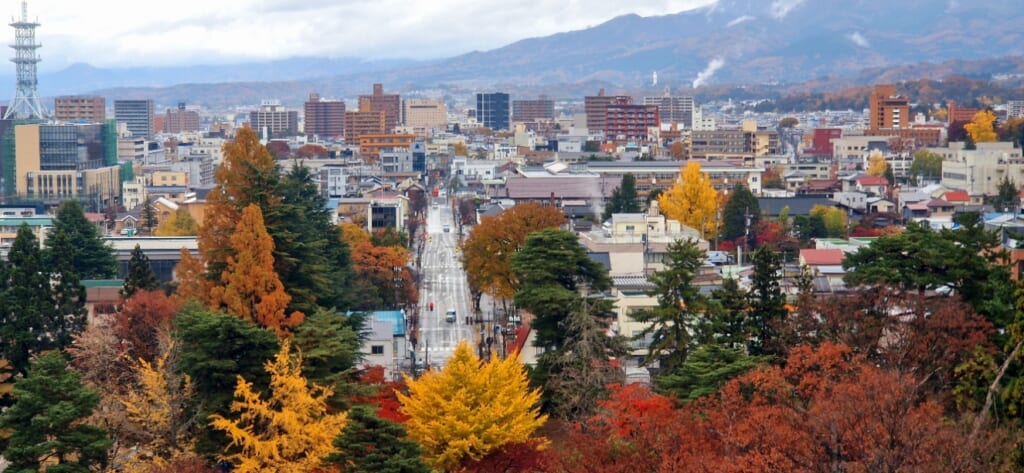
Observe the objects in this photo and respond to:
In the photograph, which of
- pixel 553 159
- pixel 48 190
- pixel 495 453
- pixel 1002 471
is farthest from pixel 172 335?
pixel 553 159

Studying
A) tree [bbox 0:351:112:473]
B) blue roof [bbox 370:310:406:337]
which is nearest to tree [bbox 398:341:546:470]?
tree [bbox 0:351:112:473]

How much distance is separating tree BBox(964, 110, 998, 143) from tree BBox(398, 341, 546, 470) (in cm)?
3485

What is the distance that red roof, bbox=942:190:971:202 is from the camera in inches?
1345

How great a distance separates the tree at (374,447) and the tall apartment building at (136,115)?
7321cm

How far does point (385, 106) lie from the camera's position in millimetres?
81500

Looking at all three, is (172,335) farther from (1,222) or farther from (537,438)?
(1,222)

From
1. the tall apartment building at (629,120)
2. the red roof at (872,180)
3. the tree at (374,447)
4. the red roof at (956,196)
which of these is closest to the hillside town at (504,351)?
the tree at (374,447)

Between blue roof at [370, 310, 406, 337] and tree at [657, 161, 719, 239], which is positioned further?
tree at [657, 161, 719, 239]

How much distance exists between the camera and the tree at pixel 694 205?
96.7 ft

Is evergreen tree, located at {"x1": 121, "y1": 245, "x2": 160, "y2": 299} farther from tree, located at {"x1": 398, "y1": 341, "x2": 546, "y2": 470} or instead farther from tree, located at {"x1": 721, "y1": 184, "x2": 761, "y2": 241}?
tree, located at {"x1": 721, "y1": 184, "x2": 761, "y2": 241}

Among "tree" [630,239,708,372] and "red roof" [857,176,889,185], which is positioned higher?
"red roof" [857,176,889,185]

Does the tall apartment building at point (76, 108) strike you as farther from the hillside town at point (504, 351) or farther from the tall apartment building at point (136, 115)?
the hillside town at point (504, 351)

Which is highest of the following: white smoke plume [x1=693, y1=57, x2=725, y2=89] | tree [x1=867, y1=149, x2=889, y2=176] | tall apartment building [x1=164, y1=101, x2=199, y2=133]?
white smoke plume [x1=693, y1=57, x2=725, y2=89]

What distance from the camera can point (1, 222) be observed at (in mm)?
32938
